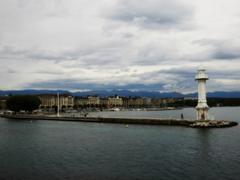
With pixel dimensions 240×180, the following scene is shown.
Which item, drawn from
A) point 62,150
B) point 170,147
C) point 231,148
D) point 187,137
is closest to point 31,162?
point 62,150

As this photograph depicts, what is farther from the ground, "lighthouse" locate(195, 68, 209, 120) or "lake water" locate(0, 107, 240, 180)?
"lighthouse" locate(195, 68, 209, 120)

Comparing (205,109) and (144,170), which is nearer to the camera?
(144,170)

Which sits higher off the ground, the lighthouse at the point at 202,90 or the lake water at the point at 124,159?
the lighthouse at the point at 202,90

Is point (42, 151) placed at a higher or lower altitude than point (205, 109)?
lower

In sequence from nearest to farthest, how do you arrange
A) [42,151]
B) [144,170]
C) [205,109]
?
[144,170] → [42,151] → [205,109]

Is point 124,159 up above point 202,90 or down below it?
below

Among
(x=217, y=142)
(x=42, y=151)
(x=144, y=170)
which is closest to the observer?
(x=144, y=170)

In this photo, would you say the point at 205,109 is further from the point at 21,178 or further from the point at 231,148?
the point at 21,178

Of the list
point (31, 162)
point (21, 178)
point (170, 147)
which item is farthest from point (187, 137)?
point (21, 178)

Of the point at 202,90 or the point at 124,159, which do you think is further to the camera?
the point at 202,90

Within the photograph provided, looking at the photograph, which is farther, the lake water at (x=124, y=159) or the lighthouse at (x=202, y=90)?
the lighthouse at (x=202, y=90)

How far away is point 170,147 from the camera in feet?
127

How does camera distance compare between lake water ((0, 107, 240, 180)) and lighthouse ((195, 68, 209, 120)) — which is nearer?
lake water ((0, 107, 240, 180))

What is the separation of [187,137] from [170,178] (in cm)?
2393
